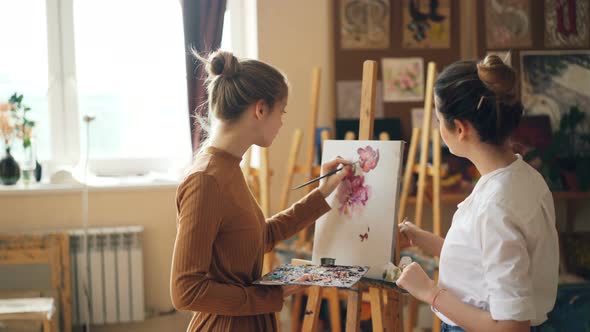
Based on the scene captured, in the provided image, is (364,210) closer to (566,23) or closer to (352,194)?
(352,194)

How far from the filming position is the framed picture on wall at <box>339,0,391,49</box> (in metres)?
3.70

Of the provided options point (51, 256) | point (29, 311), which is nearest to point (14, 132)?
point (51, 256)

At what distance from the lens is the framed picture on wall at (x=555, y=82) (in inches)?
151

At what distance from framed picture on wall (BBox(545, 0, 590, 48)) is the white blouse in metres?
2.80

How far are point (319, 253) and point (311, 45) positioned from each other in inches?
71.8

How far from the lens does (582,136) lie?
148 inches

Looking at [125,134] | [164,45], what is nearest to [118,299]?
[125,134]

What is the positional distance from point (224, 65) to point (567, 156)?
274 centimetres

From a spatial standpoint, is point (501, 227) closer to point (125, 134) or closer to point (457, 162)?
point (457, 162)

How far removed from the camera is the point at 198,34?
3.66 meters

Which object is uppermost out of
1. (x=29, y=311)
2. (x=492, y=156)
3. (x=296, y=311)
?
(x=492, y=156)

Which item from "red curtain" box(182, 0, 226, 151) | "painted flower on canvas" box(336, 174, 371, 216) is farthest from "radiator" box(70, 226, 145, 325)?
"painted flower on canvas" box(336, 174, 371, 216)

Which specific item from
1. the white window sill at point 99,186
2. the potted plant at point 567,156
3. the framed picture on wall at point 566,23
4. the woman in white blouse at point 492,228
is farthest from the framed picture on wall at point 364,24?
the woman in white blouse at point 492,228

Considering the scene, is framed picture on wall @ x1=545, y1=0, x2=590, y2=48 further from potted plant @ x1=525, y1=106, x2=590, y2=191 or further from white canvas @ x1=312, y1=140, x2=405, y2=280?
white canvas @ x1=312, y1=140, x2=405, y2=280
